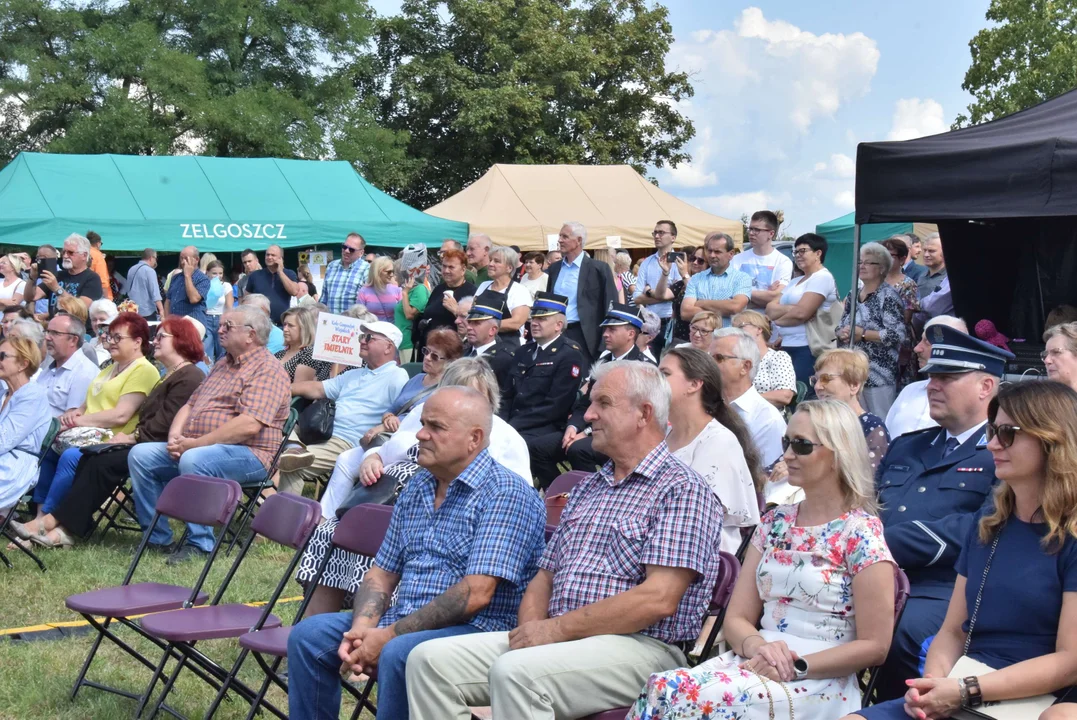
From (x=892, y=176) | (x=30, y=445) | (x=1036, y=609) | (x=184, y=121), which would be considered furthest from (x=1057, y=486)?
(x=184, y=121)

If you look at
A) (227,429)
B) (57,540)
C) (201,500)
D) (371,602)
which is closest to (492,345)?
(227,429)

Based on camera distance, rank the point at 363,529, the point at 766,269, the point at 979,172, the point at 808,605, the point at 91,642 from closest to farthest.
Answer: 1. the point at 808,605
2. the point at 363,529
3. the point at 91,642
4. the point at 979,172
5. the point at 766,269

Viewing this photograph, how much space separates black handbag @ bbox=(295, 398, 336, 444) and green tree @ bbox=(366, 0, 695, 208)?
25.8 m

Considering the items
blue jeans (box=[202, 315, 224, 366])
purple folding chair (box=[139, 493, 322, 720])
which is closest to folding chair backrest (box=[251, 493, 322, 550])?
purple folding chair (box=[139, 493, 322, 720])

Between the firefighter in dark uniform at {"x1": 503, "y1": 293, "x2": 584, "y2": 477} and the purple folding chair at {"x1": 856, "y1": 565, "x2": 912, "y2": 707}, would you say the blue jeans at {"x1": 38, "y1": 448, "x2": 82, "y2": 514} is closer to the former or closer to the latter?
the firefighter in dark uniform at {"x1": 503, "y1": 293, "x2": 584, "y2": 477}

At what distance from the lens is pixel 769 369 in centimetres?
666

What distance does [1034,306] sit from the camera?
24.0 feet

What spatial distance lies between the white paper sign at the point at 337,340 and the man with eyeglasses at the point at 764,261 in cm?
297

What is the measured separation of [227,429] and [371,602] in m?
3.25

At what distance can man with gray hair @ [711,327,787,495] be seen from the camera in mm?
5285

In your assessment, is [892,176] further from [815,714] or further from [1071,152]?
[815,714]

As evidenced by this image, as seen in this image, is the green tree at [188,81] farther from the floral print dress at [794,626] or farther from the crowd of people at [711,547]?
the floral print dress at [794,626]

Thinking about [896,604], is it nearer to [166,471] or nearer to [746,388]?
[746,388]

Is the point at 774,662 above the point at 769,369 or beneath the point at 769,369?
beneath
